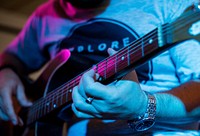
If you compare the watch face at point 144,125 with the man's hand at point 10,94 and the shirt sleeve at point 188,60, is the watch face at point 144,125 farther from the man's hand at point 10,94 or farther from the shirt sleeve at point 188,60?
the man's hand at point 10,94

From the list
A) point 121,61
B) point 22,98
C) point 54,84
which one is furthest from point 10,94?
point 121,61

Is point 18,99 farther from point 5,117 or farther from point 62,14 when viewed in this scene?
point 62,14

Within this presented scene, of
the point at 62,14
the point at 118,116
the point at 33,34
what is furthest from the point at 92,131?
the point at 33,34

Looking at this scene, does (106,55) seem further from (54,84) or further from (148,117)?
(148,117)

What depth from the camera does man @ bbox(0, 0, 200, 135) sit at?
54 cm

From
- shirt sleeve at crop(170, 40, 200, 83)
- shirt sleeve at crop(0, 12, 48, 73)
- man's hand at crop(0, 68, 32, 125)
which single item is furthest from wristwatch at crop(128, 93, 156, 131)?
shirt sleeve at crop(0, 12, 48, 73)

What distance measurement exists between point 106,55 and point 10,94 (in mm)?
394

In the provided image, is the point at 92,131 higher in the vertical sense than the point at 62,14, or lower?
lower

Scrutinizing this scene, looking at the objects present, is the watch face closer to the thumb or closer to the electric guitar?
the electric guitar

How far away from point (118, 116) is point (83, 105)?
0.07 m

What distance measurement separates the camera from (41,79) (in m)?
0.92

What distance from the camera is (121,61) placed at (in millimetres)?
578

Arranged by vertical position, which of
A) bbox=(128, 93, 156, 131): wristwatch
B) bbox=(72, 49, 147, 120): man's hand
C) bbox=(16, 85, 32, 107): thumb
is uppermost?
bbox=(72, 49, 147, 120): man's hand

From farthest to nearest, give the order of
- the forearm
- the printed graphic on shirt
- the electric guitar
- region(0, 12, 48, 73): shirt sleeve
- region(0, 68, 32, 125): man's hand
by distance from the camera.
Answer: region(0, 12, 48, 73): shirt sleeve → region(0, 68, 32, 125): man's hand → the printed graphic on shirt → the forearm → the electric guitar
